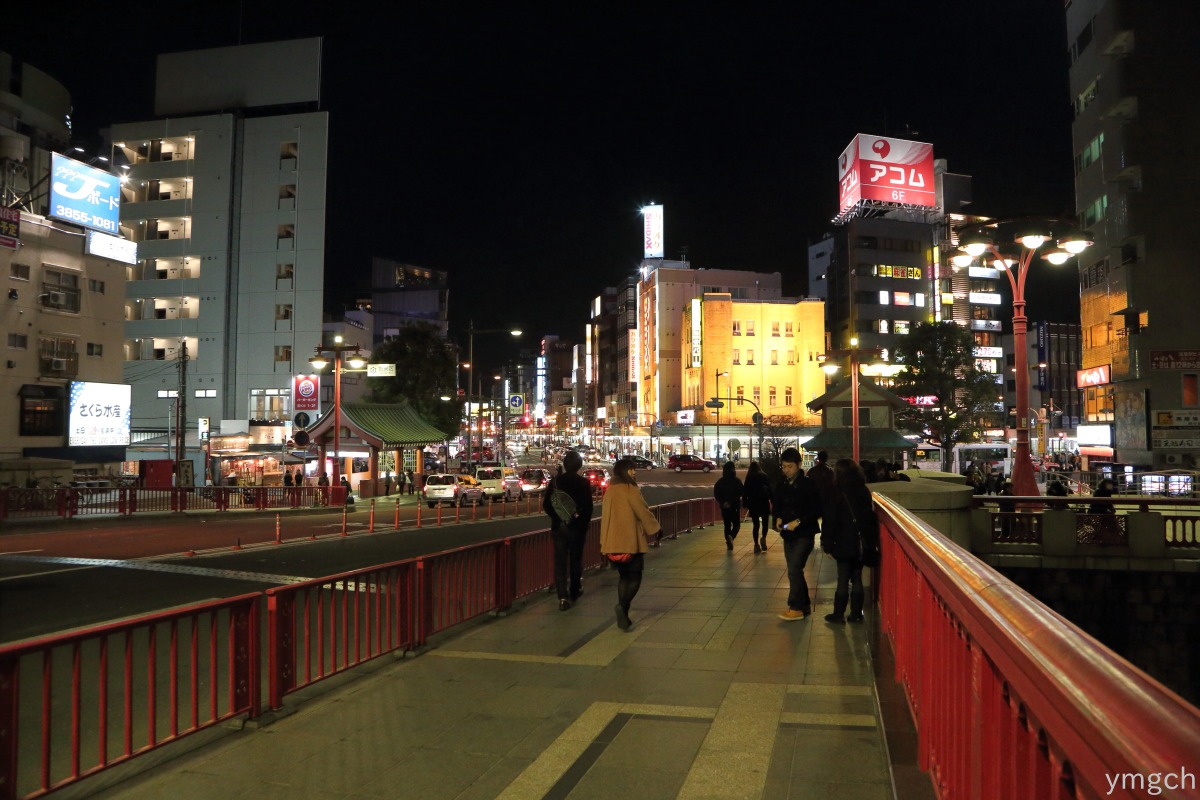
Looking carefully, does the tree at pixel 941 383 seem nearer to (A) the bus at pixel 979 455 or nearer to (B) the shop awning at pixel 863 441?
(A) the bus at pixel 979 455

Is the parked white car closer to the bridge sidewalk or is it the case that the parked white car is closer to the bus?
the bridge sidewalk

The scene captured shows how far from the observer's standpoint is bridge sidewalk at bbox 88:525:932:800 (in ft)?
15.6

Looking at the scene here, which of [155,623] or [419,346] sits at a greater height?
[419,346]

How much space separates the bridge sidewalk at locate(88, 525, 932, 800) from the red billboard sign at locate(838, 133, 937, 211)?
3257 inches

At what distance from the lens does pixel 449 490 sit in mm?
35094

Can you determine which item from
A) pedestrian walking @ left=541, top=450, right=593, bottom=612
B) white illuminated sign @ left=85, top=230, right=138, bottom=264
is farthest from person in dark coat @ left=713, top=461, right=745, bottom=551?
white illuminated sign @ left=85, top=230, right=138, bottom=264

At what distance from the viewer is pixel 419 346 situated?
50.8 meters

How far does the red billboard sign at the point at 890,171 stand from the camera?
83.9 metres

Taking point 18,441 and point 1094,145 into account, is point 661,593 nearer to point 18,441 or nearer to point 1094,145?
point 18,441

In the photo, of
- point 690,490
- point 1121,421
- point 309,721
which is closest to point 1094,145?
point 1121,421

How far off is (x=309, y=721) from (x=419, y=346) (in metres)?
46.1

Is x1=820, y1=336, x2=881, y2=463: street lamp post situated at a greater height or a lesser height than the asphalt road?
greater

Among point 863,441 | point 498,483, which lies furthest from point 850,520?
point 498,483

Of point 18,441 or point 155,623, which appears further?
point 18,441
